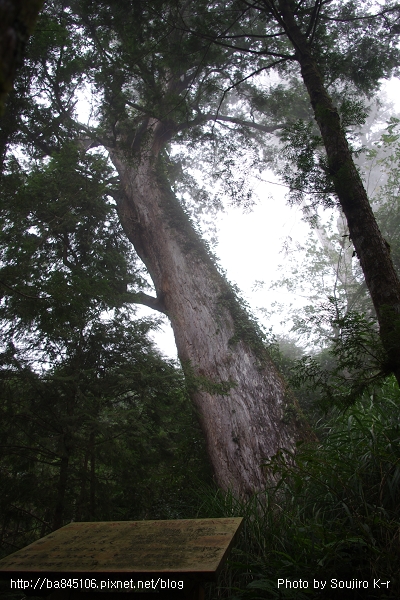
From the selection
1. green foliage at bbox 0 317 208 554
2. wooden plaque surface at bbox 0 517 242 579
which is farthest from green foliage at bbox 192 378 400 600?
green foliage at bbox 0 317 208 554

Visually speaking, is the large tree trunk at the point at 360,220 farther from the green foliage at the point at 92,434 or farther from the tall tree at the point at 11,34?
the green foliage at the point at 92,434

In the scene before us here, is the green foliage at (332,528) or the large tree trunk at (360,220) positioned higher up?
the large tree trunk at (360,220)

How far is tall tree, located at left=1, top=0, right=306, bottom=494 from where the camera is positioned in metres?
5.50

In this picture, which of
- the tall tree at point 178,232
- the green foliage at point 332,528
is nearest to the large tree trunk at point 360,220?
the green foliage at point 332,528

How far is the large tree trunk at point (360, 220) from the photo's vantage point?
2859 mm

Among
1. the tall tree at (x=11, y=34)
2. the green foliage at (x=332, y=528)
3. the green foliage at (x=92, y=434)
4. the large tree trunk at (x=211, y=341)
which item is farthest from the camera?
the large tree trunk at (x=211, y=341)

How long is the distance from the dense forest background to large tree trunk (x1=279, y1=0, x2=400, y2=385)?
2cm

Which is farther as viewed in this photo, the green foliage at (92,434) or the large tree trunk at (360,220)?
the green foliage at (92,434)

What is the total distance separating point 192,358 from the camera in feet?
21.9

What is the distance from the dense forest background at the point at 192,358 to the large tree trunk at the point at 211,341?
0.12 feet

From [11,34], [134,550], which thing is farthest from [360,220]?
[11,34]

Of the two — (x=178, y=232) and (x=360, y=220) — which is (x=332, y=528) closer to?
(x=360, y=220)

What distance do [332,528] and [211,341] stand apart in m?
4.00

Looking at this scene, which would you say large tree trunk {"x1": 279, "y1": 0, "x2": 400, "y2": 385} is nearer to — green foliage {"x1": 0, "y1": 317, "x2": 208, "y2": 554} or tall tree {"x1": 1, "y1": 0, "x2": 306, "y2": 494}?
tall tree {"x1": 1, "y1": 0, "x2": 306, "y2": 494}
